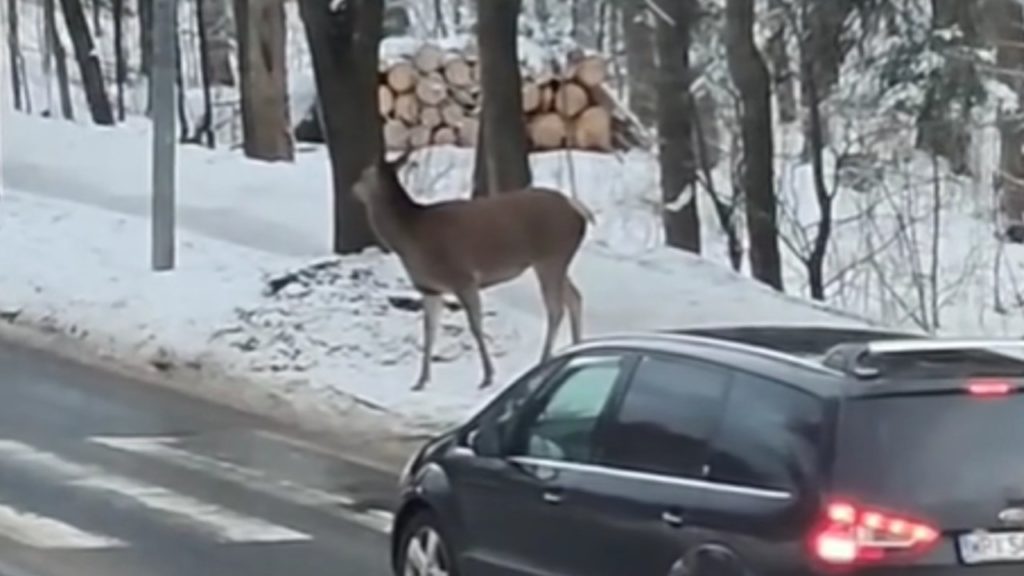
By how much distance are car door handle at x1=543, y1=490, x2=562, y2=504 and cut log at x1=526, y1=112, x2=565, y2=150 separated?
27427mm

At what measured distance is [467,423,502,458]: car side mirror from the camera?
36.7 ft

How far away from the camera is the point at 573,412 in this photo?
10.7 metres

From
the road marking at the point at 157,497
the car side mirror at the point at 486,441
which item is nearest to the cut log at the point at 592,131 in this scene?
the road marking at the point at 157,497

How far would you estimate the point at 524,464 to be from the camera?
10.9 m

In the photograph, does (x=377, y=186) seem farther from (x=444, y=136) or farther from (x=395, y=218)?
(x=444, y=136)

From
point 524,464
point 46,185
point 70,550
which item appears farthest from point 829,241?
point 524,464

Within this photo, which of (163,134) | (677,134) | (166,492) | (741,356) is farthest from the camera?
(677,134)

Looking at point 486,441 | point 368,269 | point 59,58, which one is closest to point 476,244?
point 368,269

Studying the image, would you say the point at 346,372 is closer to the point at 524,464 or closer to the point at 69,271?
the point at 69,271

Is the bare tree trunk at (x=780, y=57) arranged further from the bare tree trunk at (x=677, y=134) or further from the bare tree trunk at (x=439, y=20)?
the bare tree trunk at (x=439, y=20)

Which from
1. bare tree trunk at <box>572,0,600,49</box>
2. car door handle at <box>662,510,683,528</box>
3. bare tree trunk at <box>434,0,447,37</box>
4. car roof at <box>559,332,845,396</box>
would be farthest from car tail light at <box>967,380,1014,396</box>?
bare tree trunk at <box>434,0,447,37</box>

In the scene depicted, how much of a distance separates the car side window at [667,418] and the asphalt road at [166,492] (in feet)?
11.4

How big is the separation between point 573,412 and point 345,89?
48.8 feet

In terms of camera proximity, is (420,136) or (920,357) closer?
(920,357)
